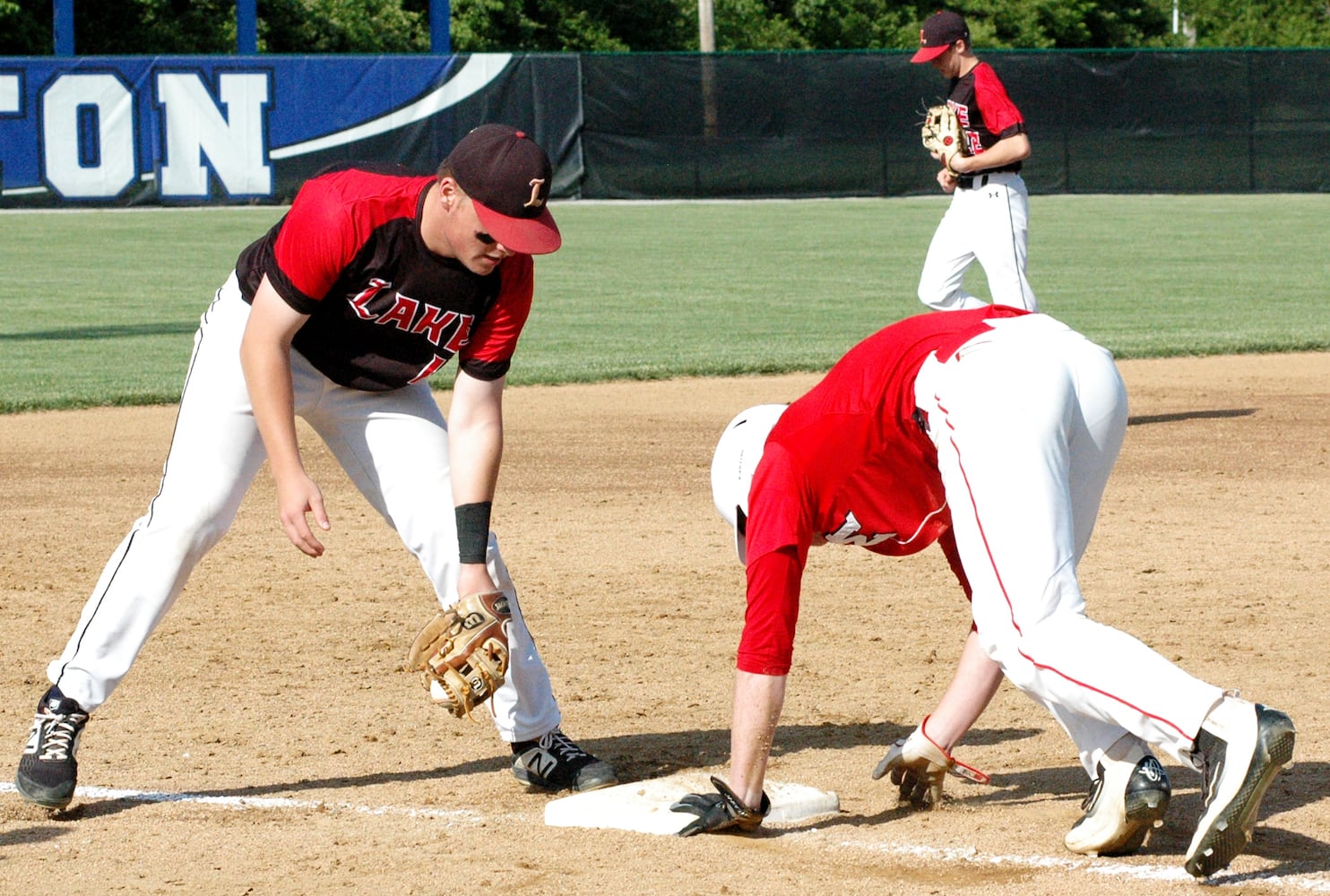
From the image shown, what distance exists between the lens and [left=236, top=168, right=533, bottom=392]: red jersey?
149 inches

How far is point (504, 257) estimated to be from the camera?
3.83 meters

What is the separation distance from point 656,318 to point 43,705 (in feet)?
35.1

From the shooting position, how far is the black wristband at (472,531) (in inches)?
153

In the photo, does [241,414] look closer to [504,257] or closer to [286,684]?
[504,257]

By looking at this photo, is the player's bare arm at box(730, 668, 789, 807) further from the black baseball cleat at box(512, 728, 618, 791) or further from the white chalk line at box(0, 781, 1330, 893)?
Result: the black baseball cleat at box(512, 728, 618, 791)

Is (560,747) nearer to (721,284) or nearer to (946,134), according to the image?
(946,134)

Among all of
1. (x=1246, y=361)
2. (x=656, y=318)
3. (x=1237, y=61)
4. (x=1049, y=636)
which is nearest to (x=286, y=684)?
(x=1049, y=636)

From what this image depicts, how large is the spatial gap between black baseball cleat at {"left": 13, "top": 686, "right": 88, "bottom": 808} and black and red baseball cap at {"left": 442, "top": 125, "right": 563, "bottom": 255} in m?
1.53

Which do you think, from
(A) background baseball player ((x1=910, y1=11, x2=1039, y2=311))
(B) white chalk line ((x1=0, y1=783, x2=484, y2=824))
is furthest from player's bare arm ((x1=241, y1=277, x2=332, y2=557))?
(A) background baseball player ((x1=910, y1=11, x2=1039, y2=311))

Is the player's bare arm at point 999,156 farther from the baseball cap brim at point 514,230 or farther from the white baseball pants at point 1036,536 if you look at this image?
the white baseball pants at point 1036,536

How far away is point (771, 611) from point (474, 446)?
97cm

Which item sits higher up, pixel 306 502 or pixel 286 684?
pixel 306 502

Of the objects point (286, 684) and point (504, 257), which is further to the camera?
point (286, 684)

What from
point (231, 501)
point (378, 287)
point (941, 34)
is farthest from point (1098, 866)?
point (941, 34)
